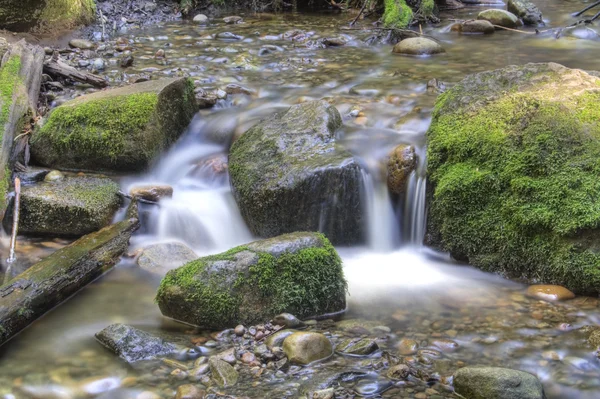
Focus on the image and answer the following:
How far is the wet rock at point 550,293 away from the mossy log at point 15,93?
413 cm

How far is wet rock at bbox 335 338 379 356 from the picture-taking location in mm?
3270

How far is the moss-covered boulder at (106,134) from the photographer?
5594 mm

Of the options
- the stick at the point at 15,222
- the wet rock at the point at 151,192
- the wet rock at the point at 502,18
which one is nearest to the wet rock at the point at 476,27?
the wet rock at the point at 502,18

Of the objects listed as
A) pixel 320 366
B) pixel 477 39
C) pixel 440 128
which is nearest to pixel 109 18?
pixel 477 39

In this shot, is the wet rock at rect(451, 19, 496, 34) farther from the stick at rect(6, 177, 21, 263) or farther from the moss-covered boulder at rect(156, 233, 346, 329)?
the stick at rect(6, 177, 21, 263)

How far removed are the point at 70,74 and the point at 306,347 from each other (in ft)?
18.7

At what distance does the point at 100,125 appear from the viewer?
5.66m

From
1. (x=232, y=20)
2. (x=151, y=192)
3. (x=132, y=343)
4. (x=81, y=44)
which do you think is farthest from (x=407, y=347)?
(x=232, y=20)

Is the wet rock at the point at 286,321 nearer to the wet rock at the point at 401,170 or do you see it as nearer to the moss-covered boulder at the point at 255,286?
the moss-covered boulder at the point at 255,286

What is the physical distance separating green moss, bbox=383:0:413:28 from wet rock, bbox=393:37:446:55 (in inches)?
50.2

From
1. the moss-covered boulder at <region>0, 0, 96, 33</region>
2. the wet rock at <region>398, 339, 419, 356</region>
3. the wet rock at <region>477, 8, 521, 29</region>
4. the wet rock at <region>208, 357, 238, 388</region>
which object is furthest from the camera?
the wet rock at <region>477, 8, 521, 29</region>

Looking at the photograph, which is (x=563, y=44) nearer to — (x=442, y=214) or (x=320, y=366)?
(x=442, y=214)

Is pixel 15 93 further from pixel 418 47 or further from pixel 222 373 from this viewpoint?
pixel 418 47

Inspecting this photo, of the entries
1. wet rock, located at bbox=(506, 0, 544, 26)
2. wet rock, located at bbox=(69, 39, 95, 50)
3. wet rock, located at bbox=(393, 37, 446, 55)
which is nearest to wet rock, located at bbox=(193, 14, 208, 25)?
wet rock, located at bbox=(69, 39, 95, 50)
